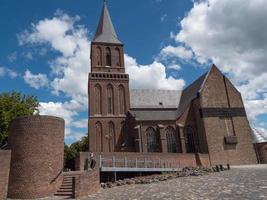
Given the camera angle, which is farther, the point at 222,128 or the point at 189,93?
the point at 189,93

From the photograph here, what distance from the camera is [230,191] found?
11.1 metres

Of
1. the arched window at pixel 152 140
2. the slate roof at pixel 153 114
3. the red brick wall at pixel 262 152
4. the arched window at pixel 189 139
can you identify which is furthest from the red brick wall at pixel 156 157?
the red brick wall at pixel 262 152

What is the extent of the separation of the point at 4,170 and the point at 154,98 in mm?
30185

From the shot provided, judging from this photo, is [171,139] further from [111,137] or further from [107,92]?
[107,92]

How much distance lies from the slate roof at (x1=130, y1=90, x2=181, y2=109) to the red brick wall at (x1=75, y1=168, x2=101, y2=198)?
25717mm

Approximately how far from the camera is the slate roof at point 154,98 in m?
41.7

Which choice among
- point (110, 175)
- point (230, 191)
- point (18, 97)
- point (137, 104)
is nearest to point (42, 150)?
point (110, 175)

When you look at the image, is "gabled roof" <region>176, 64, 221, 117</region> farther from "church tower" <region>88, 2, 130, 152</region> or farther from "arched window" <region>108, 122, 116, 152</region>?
"arched window" <region>108, 122, 116, 152</region>

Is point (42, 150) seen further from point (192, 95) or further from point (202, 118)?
point (192, 95)

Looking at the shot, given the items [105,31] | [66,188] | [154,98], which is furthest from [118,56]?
[66,188]

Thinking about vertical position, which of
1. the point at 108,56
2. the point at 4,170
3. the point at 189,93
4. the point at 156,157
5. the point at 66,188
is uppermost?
the point at 108,56

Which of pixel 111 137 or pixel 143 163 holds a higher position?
pixel 111 137

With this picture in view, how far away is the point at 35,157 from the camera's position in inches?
627

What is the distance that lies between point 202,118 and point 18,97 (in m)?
25.6
